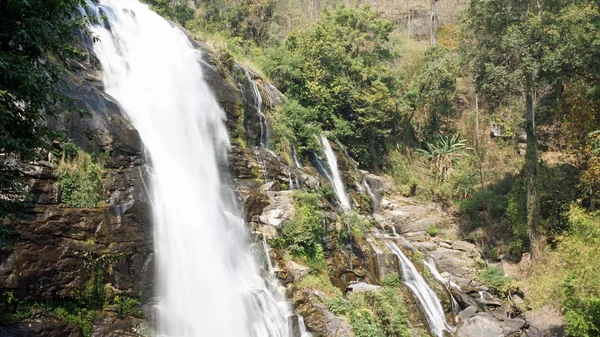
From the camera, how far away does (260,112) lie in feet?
68.1

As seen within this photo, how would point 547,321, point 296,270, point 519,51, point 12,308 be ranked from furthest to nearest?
point 519,51 < point 547,321 < point 296,270 < point 12,308

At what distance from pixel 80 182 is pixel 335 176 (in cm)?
1467

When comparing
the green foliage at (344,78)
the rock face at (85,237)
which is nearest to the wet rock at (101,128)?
the rock face at (85,237)

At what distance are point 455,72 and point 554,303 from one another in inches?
785

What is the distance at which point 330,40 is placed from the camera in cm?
2716

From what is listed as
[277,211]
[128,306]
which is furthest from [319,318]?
[128,306]

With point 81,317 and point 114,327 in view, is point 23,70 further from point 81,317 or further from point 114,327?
point 114,327

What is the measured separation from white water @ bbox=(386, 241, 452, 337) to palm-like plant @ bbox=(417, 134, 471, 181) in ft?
38.1

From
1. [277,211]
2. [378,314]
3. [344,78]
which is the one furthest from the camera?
[344,78]

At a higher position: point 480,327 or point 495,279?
point 495,279

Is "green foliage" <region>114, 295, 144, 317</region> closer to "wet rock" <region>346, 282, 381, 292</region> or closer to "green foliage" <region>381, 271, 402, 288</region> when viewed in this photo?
"wet rock" <region>346, 282, 381, 292</region>

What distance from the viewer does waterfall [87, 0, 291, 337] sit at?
11.8m

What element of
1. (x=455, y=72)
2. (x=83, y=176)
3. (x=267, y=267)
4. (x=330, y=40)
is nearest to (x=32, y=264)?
(x=83, y=176)

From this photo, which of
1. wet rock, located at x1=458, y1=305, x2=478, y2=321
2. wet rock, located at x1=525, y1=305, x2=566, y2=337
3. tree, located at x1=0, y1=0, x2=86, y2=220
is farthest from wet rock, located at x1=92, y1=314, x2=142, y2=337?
wet rock, located at x1=525, y1=305, x2=566, y2=337
